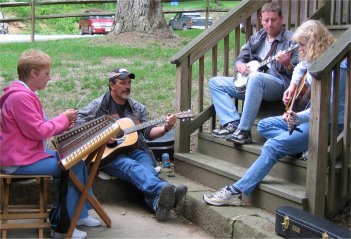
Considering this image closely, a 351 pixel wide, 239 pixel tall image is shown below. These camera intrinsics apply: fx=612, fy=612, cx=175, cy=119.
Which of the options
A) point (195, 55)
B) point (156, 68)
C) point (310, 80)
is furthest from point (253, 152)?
point (156, 68)

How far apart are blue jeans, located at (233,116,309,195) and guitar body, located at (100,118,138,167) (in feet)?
3.71

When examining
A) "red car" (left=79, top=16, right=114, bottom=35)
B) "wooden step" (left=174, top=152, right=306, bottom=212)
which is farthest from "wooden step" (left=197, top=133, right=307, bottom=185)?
"red car" (left=79, top=16, right=114, bottom=35)

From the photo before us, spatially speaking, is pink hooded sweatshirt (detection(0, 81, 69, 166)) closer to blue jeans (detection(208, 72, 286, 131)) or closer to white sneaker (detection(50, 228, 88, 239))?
white sneaker (detection(50, 228, 88, 239))

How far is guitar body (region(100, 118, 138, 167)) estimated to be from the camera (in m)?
5.39

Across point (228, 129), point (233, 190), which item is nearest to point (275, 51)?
point (228, 129)

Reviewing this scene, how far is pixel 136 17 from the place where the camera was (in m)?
13.1

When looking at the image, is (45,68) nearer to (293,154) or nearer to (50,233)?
(50,233)

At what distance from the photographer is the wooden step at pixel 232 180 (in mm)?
4543

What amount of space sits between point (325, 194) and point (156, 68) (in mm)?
6233

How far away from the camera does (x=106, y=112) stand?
561 cm

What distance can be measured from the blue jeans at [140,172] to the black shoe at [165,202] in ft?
0.23

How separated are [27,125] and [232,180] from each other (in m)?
1.82

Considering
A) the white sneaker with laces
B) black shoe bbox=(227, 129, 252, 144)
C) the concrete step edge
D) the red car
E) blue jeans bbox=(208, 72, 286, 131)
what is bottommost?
the concrete step edge

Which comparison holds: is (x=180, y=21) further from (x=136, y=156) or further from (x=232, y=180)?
(x=232, y=180)
